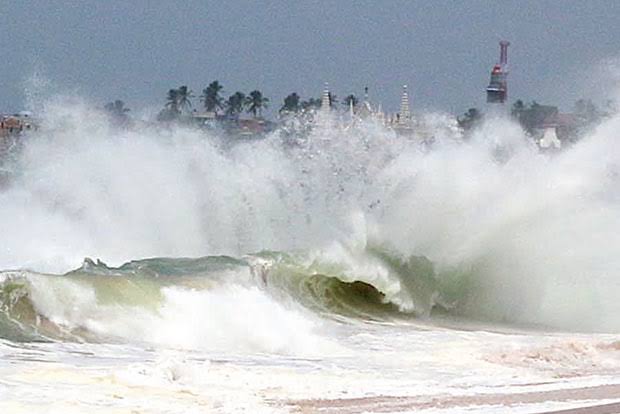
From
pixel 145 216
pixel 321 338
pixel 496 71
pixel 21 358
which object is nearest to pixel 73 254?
pixel 145 216

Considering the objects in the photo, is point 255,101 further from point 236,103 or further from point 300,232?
point 300,232

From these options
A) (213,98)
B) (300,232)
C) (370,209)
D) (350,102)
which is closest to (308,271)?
(370,209)

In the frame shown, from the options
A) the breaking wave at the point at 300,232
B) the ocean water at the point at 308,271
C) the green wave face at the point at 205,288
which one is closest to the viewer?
the ocean water at the point at 308,271

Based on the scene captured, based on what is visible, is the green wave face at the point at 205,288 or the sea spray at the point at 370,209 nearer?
the green wave face at the point at 205,288

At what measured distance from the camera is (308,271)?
23.7 m

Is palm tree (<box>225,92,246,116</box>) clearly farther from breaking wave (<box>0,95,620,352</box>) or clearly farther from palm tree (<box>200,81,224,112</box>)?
breaking wave (<box>0,95,620,352</box>)

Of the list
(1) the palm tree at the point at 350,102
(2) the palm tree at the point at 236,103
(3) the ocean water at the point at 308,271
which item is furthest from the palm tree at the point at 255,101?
(3) the ocean water at the point at 308,271

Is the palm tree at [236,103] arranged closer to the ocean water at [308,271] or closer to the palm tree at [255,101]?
the palm tree at [255,101]

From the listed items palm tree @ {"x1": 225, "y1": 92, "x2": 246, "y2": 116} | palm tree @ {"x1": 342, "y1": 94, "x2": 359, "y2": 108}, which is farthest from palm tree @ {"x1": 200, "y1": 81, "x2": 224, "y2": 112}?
palm tree @ {"x1": 342, "y1": 94, "x2": 359, "y2": 108}

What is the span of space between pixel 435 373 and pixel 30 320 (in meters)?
5.39

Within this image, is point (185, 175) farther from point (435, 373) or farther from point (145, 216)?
point (435, 373)

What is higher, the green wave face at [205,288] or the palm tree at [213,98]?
the palm tree at [213,98]

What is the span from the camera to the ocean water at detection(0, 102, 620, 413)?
13172mm

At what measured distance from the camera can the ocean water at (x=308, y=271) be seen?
1317 cm
